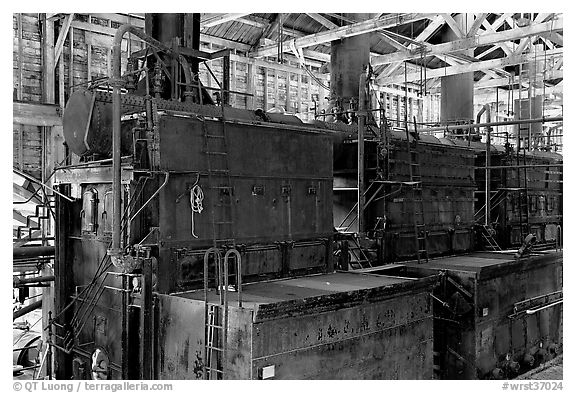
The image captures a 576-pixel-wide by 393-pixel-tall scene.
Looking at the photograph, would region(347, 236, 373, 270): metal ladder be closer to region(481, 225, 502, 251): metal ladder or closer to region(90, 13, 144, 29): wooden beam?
region(481, 225, 502, 251): metal ladder

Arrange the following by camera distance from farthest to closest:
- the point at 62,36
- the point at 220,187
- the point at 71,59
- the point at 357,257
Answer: the point at 71,59, the point at 62,36, the point at 357,257, the point at 220,187

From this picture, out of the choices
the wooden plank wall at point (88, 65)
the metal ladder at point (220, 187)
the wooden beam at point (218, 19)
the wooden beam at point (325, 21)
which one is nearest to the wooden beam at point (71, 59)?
the wooden plank wall at point (88, 65)

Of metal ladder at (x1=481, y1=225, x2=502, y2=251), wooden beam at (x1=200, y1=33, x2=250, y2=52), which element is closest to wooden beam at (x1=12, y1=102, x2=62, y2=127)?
wooden beam at (x1=200, y1=33, x2=250, y2=52)

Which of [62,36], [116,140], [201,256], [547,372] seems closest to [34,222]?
[62,36]

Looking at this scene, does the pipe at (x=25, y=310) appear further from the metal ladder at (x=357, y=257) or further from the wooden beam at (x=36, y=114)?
the metal ladder at (x=357, y=257)

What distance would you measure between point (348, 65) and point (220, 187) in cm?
611

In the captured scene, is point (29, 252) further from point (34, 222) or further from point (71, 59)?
point (71, 59)

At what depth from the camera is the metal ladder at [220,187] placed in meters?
8.71

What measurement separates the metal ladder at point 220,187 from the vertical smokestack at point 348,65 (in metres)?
5.01

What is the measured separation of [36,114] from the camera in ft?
49.2

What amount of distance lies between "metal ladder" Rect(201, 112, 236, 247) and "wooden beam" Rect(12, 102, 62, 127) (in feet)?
26.4

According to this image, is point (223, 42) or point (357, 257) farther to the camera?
point (223, 42)

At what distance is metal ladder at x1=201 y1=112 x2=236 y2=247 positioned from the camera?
8711 millimetres

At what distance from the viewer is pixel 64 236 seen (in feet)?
31.5
